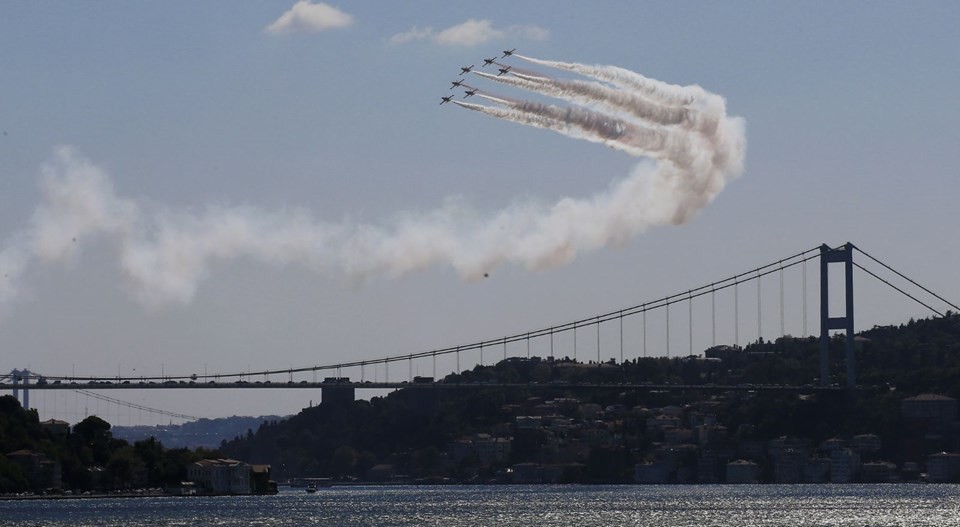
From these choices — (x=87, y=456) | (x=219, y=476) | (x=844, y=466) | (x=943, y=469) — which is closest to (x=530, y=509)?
(x=219, y=476)

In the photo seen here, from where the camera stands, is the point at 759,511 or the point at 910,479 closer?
the point at 759,511

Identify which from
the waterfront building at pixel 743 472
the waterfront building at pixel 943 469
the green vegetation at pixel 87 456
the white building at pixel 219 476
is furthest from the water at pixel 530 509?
the waterfront building at pixel 743 472

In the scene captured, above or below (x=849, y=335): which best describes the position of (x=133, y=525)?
below

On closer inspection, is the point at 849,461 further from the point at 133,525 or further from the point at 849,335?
the point at 133,525

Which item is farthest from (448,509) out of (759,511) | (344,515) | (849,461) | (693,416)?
(693,416)

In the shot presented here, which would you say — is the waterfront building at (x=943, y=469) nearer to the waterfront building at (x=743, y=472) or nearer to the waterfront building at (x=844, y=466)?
the waterfront building at (x=844, y=466)

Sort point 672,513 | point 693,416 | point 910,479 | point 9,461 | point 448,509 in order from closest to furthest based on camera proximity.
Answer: point 672,513 → point 448,509 → point 9,461 → point 910,479 → point 693,416

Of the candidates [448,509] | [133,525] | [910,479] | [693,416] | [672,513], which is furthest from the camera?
[693,416]
